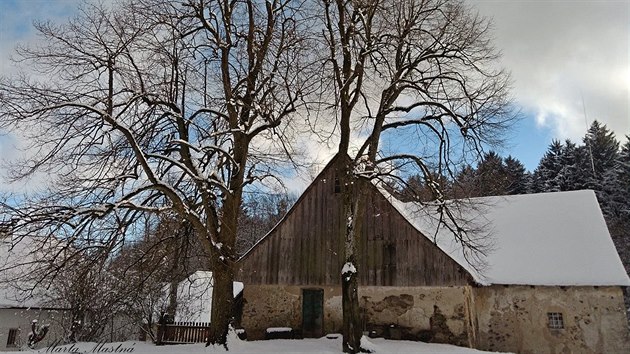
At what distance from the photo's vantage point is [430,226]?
16.9 metres

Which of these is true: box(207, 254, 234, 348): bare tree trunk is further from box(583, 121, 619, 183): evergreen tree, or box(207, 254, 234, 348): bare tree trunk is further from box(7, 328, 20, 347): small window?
box(583, 121, 619, 183): evergreen tree

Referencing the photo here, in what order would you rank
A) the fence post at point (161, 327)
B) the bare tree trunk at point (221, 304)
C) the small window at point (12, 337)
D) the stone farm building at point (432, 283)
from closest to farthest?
the bare tree trunk at point (221, 304), the stone farm building at point (432, 283), the fence post at point (161, 327), the small window at point (12, 337)

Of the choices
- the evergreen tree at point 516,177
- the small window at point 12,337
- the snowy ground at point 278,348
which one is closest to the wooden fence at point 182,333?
the snowy ground at point 278,348

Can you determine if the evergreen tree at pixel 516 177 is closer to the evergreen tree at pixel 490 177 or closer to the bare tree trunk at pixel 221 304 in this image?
the evergreen tree at pixel 490 177

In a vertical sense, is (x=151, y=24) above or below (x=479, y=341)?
above

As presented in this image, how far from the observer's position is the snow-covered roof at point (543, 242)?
13602 millimetres

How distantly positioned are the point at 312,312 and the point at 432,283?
14.3 ft

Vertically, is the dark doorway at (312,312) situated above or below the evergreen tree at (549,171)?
below

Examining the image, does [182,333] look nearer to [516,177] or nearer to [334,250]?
[334,250]

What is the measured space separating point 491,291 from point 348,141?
781 centimetres

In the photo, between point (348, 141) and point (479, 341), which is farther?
point (479, 341)

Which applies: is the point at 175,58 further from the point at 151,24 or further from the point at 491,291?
the point at 491,291

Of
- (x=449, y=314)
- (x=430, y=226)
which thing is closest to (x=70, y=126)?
(x=449, y=314)

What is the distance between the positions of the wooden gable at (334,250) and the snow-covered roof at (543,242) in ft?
2.28
